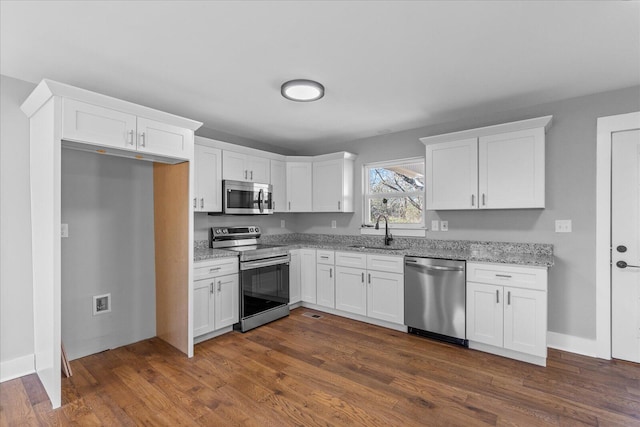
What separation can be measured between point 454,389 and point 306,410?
112 centimetres

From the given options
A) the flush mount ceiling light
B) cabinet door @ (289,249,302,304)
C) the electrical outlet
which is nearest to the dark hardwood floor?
cabinet door @ (289,249,302,304)

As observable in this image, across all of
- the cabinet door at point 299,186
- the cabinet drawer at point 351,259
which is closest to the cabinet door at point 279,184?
the cabinet door at point 299,186

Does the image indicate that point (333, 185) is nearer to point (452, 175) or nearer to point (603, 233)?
point (452, 175)

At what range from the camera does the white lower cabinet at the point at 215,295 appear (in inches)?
124

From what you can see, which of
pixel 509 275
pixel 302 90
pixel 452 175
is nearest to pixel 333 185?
pixel 452 175

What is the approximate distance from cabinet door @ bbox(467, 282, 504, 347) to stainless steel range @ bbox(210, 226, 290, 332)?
7.05ft

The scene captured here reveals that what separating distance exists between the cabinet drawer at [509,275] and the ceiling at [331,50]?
1.60 m

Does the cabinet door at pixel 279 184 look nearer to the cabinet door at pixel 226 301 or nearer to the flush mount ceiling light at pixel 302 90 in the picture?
the cabinet door at pixel 226 301

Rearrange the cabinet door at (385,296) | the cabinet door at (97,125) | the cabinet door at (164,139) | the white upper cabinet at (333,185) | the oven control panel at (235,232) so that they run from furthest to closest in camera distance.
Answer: the white upper cabinet at (333,185) → the oven control panel at (235,232) → the cabinet door at (385,296) → the cabinet door at (164,139) → the cabinet door at (97,125)

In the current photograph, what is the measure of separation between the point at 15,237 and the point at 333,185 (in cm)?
336

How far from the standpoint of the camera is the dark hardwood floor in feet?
6.72

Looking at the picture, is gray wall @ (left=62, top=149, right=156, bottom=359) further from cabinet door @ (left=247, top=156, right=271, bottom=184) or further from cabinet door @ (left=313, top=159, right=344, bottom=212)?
→ cabinet door @ (left=313, top=159, right=344, bottom=212)

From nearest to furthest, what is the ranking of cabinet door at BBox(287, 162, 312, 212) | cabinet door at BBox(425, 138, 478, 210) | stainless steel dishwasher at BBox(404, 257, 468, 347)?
stainless steel dishwasher at BBox(404, 257, 468, 347) < cabinet door at BBox(425, 138, 478, 210) < cabinet door at BBox(287, 162, 312, 212)

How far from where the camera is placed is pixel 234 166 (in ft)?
13.0
